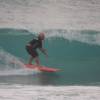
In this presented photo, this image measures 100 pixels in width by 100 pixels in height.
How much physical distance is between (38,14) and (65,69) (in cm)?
96

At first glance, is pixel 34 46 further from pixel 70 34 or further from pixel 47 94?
pixel 47 94

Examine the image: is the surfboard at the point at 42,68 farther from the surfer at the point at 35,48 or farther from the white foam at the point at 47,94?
the white foam at the point at 47,94

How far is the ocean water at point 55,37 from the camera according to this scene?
189 inches

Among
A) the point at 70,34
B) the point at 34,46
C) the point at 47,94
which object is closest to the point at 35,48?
the point at 34,46

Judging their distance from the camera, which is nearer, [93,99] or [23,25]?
[93,99]

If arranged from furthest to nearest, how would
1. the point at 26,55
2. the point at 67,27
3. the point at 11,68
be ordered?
the point at 67,27
the point at 26,55
the point at 11,68

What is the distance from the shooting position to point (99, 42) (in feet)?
18.1

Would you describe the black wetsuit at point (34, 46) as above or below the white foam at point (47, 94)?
above

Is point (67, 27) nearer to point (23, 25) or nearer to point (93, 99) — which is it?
point (23, 25)

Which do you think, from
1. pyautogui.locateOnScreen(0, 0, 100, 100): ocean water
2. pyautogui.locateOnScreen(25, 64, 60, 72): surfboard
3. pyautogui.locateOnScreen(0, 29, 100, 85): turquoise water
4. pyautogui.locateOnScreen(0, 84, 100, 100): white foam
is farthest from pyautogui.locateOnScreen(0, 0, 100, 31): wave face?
pyautogui.locateOnScreen(0, 84, 100, 100): white foam

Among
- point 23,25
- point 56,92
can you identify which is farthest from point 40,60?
point 56,92

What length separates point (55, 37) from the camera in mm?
5422

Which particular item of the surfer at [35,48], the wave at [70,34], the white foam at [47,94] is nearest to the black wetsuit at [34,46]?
the surfer at [35,48]

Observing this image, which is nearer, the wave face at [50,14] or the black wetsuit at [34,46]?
the black wetsuit at [34,46]
